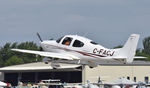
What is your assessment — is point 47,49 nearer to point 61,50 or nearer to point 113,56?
point 61,50

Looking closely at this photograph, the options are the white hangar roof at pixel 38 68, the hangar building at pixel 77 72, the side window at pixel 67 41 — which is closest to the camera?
the side window at pixel 67 41

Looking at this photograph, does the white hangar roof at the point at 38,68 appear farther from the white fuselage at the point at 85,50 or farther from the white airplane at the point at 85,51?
the white fuselage at the point at 85,50

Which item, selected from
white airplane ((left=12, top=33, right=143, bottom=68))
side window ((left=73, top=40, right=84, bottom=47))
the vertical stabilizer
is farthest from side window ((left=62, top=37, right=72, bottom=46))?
the vertical stabilizer

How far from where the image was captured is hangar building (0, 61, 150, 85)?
82.2m


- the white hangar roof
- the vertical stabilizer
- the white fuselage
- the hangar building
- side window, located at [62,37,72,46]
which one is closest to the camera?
the vertical stabilizer

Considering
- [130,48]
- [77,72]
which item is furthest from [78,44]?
[77,72]

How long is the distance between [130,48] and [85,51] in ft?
12.7

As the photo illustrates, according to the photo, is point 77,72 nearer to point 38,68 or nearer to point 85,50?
point 38,68

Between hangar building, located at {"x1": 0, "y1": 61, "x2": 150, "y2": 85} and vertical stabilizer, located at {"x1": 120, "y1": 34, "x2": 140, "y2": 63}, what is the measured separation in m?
20.9

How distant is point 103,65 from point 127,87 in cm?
2579

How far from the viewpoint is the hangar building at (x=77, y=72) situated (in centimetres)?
8219

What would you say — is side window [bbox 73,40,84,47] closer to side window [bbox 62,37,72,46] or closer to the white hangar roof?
side window [bbox 62,37,72,46]

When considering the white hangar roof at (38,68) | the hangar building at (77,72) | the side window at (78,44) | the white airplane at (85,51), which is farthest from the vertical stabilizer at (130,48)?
the white hangar roof at (38,68)

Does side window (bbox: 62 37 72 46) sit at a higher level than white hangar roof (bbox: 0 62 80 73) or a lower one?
lower
